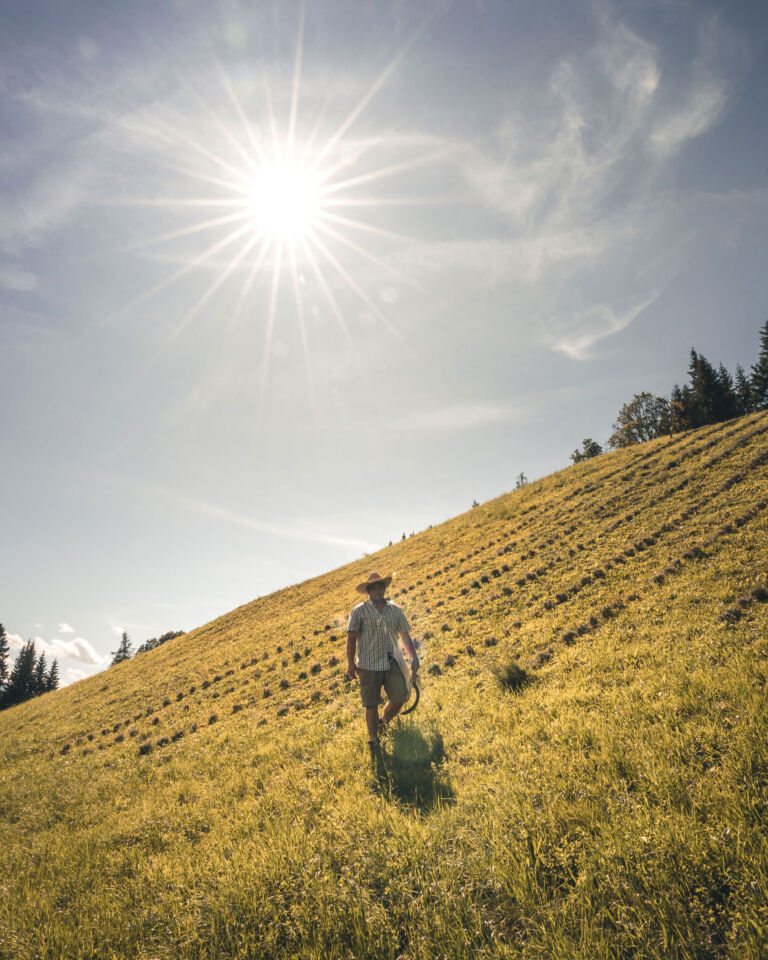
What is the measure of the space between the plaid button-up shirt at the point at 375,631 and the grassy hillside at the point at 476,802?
4.29 ft

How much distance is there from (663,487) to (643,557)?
8.09 metres

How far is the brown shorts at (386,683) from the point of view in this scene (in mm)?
6594

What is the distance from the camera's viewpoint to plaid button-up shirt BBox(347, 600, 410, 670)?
21.7 feet

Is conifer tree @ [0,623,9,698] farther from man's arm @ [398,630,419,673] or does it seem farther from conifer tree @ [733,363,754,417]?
conifer tree @ [733,363,754,417]

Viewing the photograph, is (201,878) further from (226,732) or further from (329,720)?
(226,732)

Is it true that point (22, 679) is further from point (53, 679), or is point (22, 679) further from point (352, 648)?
point (352, 648)

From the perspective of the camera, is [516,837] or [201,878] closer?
[516,837]

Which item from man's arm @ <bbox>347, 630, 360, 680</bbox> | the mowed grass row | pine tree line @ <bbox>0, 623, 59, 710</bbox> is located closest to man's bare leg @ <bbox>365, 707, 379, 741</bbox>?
man's arm @ <bbox>347, 630, 360, 680</bbox>

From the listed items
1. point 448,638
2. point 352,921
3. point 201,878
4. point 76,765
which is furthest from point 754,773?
point 76,765

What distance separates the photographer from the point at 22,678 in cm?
7756

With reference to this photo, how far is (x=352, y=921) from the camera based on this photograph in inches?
128

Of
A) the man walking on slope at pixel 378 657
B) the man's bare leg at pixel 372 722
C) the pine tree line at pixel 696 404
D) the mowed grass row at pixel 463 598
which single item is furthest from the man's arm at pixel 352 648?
the pine tree line at pixel 696 404

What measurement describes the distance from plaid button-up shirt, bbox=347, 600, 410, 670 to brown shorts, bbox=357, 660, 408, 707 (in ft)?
0.38

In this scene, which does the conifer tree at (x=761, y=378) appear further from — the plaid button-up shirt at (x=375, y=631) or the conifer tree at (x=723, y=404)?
the plaid button-up shirt at (x=375, y=631)
